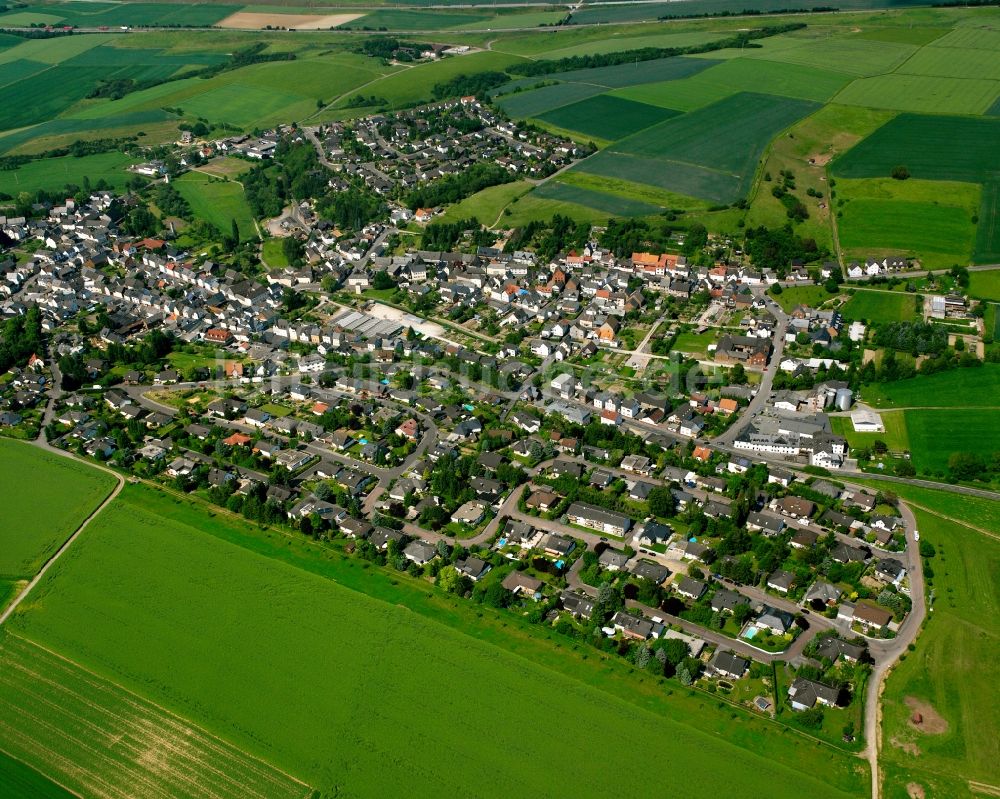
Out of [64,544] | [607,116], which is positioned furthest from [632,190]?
[64,544]

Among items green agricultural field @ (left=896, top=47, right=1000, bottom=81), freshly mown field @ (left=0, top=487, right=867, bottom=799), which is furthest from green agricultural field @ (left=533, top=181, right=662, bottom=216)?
green agricultural field @ (left=896, top=47, right=1000, bottom=81)

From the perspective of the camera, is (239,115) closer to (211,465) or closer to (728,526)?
(211,465)

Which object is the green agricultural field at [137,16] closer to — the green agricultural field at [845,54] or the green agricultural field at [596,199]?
the green agricultural field at [845,54]

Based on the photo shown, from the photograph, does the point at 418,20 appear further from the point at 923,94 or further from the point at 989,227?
the point at 989,227

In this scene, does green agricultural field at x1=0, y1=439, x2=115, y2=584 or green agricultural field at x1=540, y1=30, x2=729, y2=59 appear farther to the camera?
green agricultural field at x1=540, y1=30, x2=729, y2=59

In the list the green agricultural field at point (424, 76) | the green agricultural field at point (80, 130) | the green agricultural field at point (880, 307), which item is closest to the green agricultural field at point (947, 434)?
the green agricultural field at point (880, 307)

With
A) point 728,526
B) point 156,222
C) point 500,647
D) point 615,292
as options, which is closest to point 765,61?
point 615,292

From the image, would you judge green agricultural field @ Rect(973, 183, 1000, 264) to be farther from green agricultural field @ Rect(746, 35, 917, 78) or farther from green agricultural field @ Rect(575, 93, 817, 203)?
green agricultural field @ Rect(746, 35, 917, 78)
